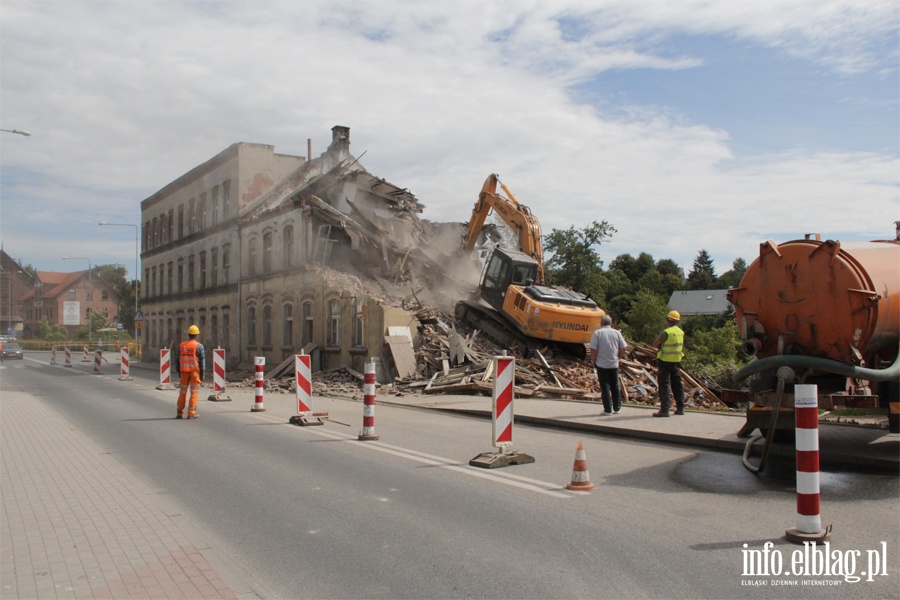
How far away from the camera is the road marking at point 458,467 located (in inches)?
295

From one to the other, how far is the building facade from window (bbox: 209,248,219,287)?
0.24 ft

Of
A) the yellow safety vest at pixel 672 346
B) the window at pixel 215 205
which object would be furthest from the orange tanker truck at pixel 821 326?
the window at pixel 215 205

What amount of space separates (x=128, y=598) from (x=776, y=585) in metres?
4.19

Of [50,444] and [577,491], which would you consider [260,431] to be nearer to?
[50,444]

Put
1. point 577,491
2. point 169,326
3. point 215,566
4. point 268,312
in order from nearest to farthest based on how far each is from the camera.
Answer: point 215,566 < point 577,491 < point 268,312 < point 169,326

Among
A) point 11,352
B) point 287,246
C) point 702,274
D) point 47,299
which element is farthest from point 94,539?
point 47,299

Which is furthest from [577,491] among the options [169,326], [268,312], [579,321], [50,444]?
[169,326]

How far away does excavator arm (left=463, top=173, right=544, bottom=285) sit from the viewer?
81.9ft

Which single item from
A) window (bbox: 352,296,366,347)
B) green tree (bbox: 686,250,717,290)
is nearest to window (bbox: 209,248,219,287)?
window (bbox: 352,296,366,347)

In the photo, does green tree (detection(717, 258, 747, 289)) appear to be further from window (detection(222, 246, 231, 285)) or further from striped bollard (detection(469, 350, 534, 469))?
striped bollard (detection(469, 350, 534, 469))

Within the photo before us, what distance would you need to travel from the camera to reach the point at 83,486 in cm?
816

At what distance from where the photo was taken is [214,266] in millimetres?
41344

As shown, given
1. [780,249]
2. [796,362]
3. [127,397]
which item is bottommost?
[127,397]

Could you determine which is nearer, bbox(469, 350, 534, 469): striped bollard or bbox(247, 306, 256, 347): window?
bbox(469, 350, 534, 469): striped bollard
